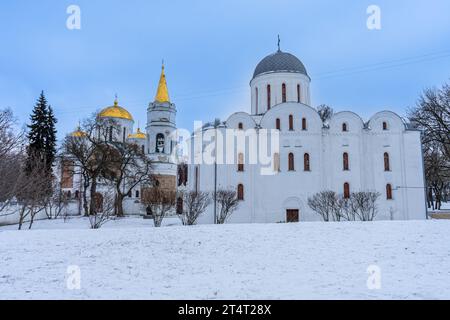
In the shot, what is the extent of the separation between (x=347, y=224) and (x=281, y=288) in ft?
25.3

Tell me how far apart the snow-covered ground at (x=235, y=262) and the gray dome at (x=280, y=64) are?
18.8 m

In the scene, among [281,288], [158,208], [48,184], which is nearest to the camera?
[281,288]

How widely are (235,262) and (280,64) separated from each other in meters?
23.7

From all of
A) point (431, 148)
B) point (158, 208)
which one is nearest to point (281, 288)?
point (158, 208)

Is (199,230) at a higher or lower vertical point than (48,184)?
lower

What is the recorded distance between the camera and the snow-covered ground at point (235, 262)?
21.4 feet

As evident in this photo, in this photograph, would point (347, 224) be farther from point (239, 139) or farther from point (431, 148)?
point (431, 148)

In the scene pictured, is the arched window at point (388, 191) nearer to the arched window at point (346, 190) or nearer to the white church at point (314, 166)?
the white church at point (314, 166)

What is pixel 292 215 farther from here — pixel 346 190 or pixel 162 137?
pixel 162 137

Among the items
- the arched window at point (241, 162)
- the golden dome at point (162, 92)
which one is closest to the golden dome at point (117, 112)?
the golden dome at point (162, 92)

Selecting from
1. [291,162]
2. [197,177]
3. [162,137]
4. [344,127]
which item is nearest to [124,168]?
[197,177]

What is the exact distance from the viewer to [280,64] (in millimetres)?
29797

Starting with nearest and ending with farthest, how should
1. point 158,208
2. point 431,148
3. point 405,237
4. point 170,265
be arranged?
point 170,265 → point 405,237 → point 158,208 → point 431,148
